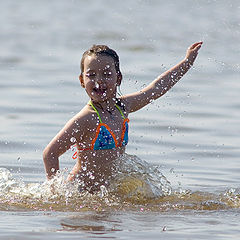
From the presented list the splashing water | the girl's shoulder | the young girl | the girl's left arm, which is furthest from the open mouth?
the splashing water

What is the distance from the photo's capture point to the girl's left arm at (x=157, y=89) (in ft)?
24.3

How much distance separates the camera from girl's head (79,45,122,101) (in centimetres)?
698

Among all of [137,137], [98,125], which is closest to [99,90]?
[98,125]

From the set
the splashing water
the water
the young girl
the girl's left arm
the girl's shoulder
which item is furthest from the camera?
the girl's left arm

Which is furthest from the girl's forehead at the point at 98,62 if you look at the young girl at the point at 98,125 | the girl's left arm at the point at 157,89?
the girl's left arm at the point at 157,89

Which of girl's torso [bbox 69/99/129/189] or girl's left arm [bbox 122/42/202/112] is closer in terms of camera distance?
girl's torso [bbox 69/99/129/189]

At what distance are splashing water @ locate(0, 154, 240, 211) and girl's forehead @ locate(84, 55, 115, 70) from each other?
2.63ft

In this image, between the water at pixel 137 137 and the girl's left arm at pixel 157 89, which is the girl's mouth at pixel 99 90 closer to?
the girl's left arm at pixel 157 89

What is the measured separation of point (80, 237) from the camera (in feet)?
17.6

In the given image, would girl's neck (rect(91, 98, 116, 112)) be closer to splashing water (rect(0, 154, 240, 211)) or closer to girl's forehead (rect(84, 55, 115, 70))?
girl's forehead (rect(84, 55, 115, 70))

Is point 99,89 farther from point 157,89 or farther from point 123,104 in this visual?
point 157,89

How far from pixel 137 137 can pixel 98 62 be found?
3.27 meters

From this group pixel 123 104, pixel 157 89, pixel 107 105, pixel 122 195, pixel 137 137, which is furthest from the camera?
pixel 137 137

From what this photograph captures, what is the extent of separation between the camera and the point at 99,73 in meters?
7.00
